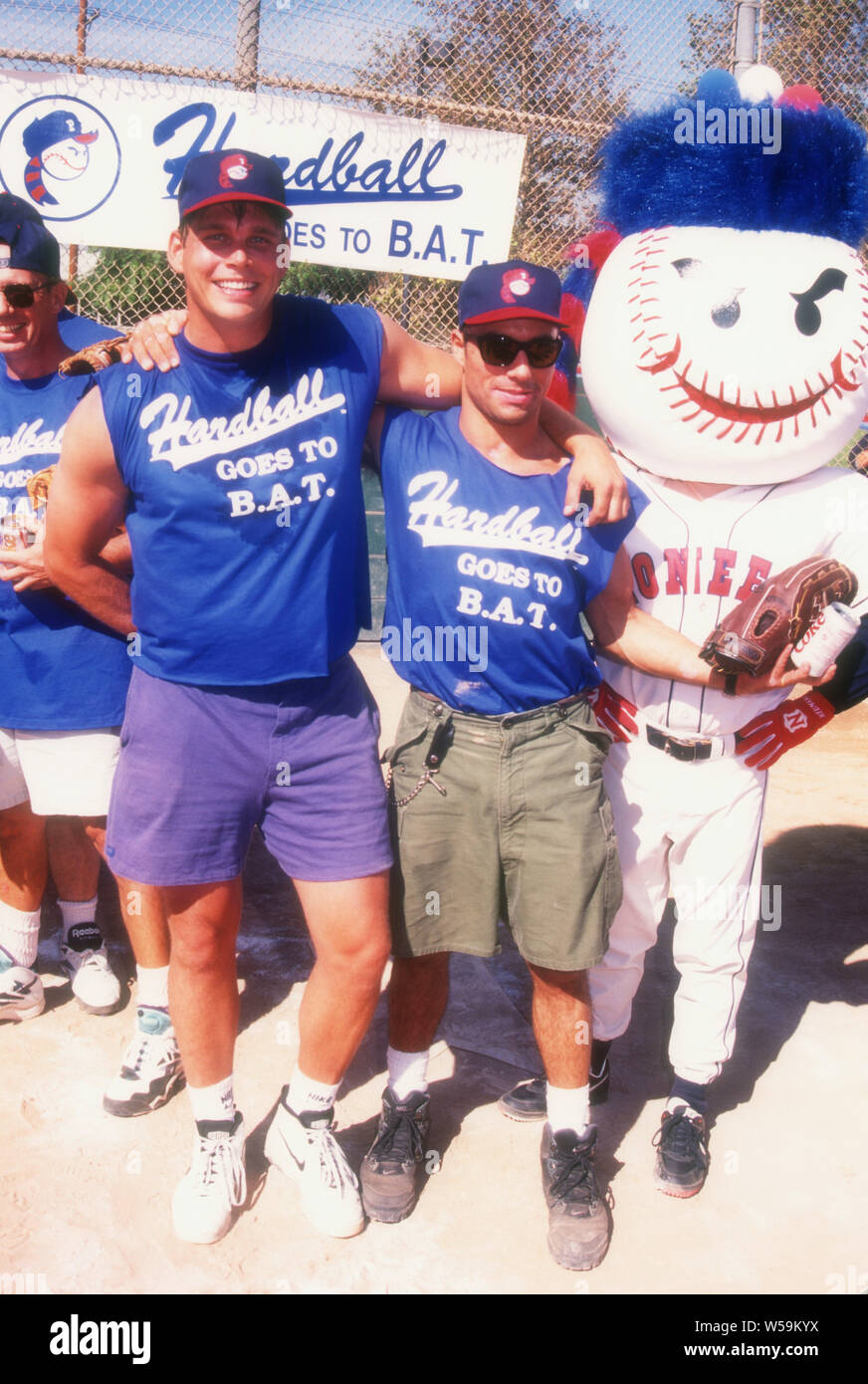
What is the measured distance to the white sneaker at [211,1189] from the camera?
240 cm

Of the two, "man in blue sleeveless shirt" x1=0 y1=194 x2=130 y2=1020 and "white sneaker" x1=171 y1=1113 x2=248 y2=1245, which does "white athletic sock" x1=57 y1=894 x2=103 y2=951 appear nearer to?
"man in blue sleeveless shirt" x1=0 y1=194 x2=130 y2=1020

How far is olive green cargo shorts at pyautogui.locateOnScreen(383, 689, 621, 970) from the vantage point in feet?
7.76

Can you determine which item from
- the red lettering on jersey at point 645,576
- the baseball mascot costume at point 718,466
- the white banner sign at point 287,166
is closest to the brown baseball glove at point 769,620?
the baseball mascot costume at point 718,466

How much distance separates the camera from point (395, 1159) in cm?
255

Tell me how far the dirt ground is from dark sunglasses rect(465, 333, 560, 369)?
5.91 ft

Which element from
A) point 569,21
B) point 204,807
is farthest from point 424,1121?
point 569,21

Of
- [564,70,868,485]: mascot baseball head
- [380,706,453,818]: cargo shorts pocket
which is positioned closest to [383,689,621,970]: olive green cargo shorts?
[380,706,453,818]: cargo shorts pocket

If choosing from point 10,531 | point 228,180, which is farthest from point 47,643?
point 228,180

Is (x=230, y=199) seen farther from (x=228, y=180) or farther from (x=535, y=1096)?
(x=535, y=1096)

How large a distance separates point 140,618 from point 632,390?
3.84 ft

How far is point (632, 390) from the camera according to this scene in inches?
99.1

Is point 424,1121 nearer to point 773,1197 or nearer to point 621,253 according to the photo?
point 773,1197

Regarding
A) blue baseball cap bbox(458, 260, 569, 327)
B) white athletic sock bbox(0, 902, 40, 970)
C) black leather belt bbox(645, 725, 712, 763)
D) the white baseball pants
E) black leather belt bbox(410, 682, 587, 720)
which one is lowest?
white athletic sock bbox(0, 902, 40, 970)

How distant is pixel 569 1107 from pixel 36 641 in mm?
1781
